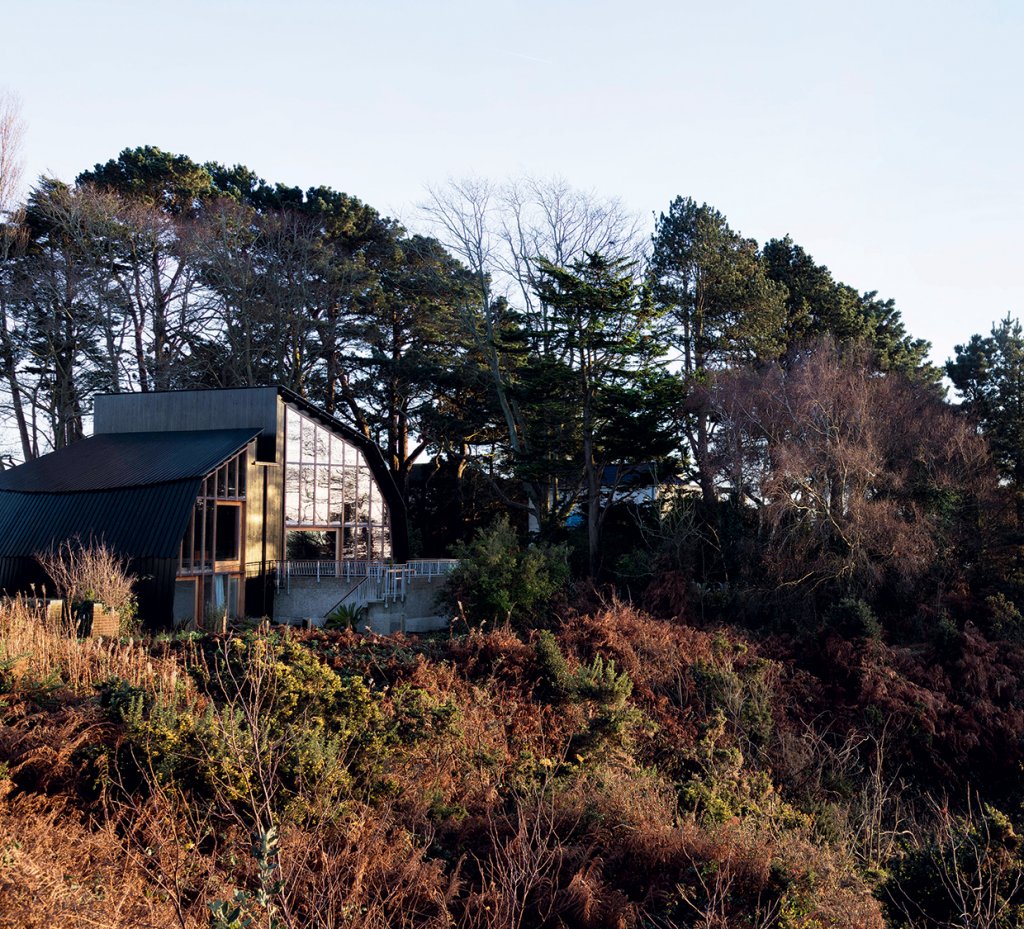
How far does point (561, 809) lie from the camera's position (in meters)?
7.34

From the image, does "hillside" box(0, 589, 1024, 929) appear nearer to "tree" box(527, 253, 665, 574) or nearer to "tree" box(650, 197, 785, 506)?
"tree" box(527, 253, 665, 574)

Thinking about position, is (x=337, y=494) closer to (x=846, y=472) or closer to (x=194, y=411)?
(x=194, y=411)

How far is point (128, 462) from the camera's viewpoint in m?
23.4

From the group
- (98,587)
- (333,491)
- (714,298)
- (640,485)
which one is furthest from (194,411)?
(714,298)

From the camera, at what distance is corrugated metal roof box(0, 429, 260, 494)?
21906 millimetres

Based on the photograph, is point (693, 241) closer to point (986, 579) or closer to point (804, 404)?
point (804, 404)

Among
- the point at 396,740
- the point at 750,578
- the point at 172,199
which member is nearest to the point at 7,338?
the point at 172,199

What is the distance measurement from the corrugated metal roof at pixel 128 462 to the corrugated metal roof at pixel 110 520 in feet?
0.85

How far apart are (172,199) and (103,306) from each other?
6.24 metres

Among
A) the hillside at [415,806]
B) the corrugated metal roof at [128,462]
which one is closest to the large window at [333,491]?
the corrugated metal roof at [128,462]

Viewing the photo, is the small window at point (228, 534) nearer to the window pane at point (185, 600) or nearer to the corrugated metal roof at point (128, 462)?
the window pane at point (185, 600)

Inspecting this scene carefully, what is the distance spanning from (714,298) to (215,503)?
1729 cm

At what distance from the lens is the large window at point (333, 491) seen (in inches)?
994

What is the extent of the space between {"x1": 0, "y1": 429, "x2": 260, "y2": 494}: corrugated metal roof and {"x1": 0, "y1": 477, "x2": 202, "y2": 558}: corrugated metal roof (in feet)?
0.85
